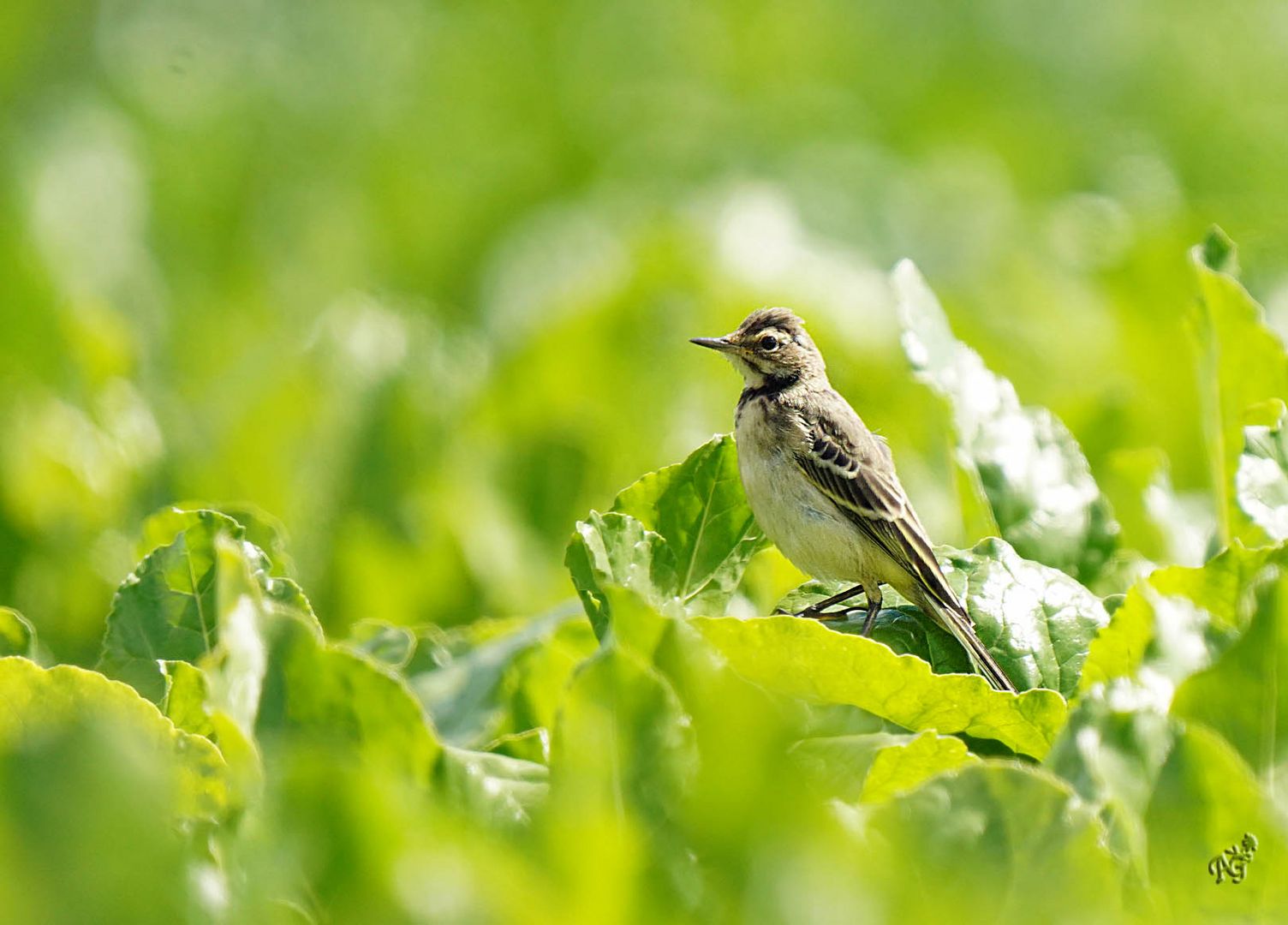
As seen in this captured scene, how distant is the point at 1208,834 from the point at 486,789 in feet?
2.49

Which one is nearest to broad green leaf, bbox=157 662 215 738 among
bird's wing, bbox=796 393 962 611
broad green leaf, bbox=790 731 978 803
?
broad green leaf, bbox=790 731 978 803

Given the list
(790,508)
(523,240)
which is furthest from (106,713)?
(523,240)

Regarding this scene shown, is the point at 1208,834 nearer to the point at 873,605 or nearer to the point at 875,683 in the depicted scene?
the point at 875,683

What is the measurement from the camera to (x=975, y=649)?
244 centimetres

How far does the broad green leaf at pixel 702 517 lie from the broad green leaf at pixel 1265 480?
699mm

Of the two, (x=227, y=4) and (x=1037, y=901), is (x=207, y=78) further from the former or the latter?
(x=1037, y=901)

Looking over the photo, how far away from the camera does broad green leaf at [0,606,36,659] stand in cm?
233

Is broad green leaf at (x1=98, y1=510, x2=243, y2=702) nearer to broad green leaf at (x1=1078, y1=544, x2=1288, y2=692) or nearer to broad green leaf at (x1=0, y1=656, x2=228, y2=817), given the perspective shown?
broad green leaf at (x1=0, y1=656, x2=228, y2=817)

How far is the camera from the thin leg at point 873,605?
8.91 ft

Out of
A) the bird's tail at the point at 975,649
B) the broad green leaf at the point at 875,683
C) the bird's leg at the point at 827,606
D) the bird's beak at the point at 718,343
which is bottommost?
the bird's leg at the point at 827,606

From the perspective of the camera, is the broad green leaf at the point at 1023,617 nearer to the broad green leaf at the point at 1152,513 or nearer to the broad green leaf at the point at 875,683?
the broad green leaf at the point at 875,683

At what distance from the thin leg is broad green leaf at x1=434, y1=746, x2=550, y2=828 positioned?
0.83 meters

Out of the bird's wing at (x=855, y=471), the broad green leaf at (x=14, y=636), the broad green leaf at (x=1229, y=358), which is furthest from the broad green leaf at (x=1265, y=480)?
the broad green leaf at (x=14, y=636)

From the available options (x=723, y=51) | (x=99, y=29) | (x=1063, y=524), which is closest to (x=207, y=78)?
(x=99, y=29)
